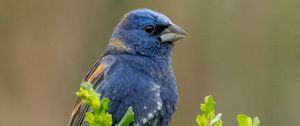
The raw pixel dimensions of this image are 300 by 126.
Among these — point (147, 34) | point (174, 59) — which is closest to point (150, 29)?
point (147, 34)

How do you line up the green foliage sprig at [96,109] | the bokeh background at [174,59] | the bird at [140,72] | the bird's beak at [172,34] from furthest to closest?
the bokeh background at [174,59], the bird's beak at [172,34], the bird at [140,72], the green foliage sprig at [96,109]

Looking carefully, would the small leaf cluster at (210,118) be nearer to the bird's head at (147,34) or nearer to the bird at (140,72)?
the bird at (140,72)

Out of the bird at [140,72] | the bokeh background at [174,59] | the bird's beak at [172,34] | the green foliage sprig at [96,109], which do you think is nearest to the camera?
the green foliage sprig at [96,109]

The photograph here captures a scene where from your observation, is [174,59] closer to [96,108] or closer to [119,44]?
[119,44]

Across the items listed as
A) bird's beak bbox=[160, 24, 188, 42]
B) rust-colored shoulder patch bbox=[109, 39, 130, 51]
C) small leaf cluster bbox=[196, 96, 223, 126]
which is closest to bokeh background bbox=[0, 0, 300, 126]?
rust-colored shoulder patch bbox=[109, 39, 130, 51]

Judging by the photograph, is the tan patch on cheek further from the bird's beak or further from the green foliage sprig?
the green foliage sprig

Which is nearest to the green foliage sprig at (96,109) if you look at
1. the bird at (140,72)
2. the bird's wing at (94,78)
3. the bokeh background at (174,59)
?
the bird at (140,72)

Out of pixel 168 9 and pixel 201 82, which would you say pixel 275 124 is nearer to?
pixel 201 82

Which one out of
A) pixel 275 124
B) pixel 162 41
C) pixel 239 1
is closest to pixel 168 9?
pixel 239 1
